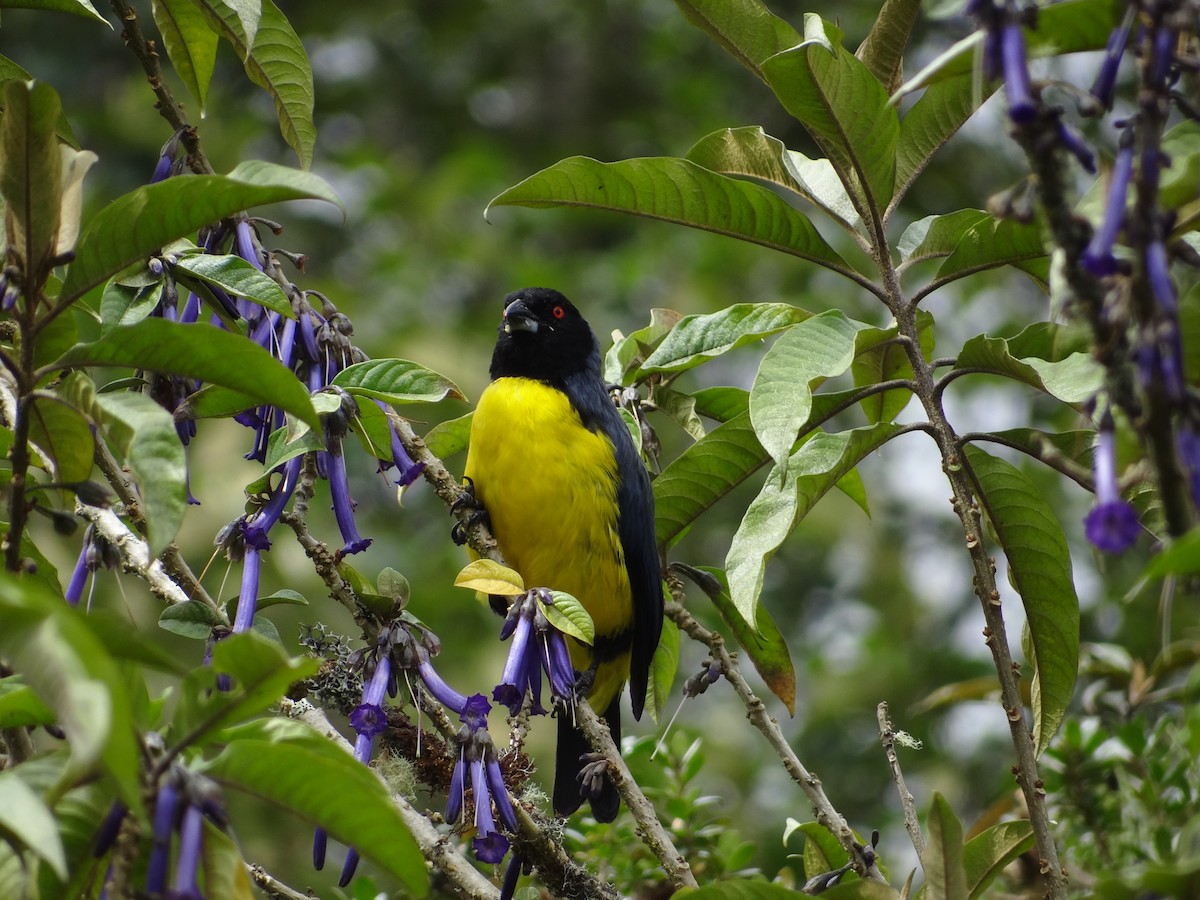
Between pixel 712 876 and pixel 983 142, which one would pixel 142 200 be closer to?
pixel 712 876

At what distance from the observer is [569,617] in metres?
2.24

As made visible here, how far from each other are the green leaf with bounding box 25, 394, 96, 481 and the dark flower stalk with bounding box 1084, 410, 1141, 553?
133 cm

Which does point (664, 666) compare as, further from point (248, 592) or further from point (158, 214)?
point (158, 214)

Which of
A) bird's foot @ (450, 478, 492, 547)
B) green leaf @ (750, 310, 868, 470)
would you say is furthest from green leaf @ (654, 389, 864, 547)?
bird's foot @ (450, 478, 492, 547)

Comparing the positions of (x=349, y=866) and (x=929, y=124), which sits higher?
(x=929, y=124)

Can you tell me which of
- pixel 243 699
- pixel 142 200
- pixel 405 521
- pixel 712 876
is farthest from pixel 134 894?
pixel 405 521

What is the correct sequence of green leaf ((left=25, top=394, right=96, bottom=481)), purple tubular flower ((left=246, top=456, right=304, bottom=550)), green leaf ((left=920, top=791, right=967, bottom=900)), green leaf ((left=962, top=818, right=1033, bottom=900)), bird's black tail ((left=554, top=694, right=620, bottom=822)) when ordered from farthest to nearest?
bird's black tail ((left=554, top=694, right=620, bottom=822)) < purple tubular flower ((left=246, top=456, right=304, bottom=550)) < green leaf ((left=962, top=818, right=1033, bottom=900)) < green leaf ((left=25, top=394, right=96, bottom=481)) < green leaf ((left=920, top=791, right=967, bottom=900))

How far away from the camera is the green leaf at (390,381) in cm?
225

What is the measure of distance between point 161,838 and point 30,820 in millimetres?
201

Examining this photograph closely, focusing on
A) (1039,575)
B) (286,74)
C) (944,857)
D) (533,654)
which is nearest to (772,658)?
(1039,575)

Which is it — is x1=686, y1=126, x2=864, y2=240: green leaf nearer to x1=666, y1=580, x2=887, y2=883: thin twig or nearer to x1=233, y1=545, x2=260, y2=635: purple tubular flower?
x1=666, y1=580, x2=887, y2=883: thin twig

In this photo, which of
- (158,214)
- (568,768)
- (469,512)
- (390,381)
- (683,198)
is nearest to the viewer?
(158,214)

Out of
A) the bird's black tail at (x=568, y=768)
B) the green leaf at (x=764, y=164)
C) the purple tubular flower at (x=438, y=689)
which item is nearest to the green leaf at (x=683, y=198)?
the green leaf at (x=764, y=164)

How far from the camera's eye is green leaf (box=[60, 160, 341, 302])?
1692mm
